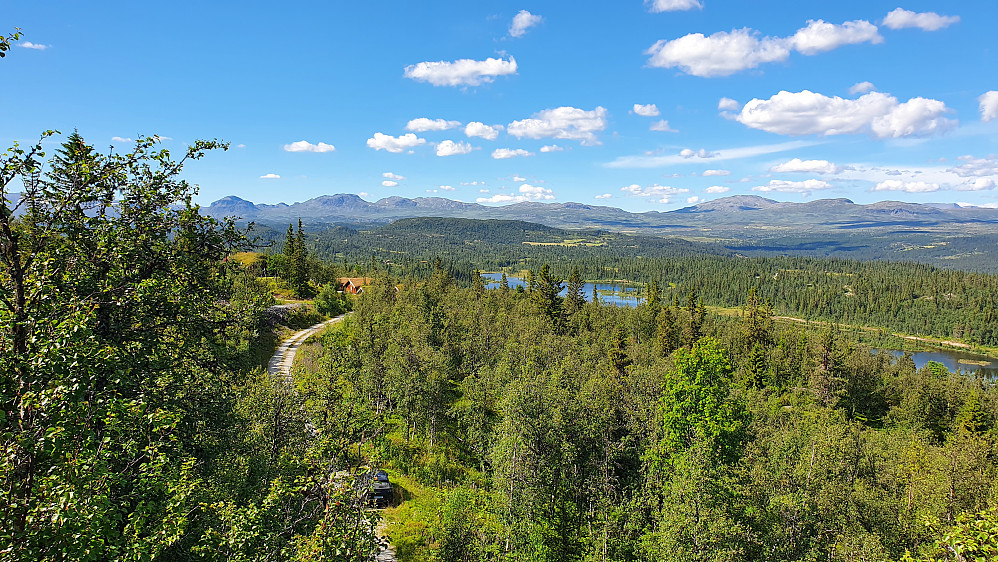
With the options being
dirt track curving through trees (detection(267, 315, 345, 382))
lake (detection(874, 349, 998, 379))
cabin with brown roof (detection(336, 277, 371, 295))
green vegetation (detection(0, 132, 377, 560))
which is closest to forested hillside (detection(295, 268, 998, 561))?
dirt track curving through trees (detection(267, 315, 345, 382))

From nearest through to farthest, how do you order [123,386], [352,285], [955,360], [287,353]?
[123,386] < [287,353] < [352,285] < [955,360]

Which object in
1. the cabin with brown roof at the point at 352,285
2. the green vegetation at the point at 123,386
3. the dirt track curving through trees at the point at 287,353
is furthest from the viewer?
the cabin with brown roof at the point at 352,285

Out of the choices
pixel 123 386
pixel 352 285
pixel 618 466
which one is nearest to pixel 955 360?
pixel 618 466

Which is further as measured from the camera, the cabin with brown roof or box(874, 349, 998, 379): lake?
box(874, 349, 998, 379): lake

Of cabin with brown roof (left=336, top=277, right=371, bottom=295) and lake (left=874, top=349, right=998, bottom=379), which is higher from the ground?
cabin with brown roof (left=336, top=277, right=371, bottom=295)

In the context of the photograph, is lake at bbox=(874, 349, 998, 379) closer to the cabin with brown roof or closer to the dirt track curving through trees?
the cabin with brown roof

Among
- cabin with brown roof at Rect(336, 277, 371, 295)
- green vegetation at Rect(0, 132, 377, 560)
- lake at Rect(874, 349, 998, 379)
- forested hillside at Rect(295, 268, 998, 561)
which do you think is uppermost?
green vegetation at Rect(0, 132, 377, 560)

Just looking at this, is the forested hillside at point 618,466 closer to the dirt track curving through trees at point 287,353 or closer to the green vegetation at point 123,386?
the dirt track curving through trees at point 287,353

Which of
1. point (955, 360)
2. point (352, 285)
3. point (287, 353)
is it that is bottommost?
point (955, 360)

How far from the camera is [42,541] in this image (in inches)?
240

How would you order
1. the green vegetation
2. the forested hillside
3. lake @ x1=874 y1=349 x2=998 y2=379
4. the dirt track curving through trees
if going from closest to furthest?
the green vegetation, the forested hillside, the dirt track curving through trees, lake @ x1=874 y1=349 x2=998 y2=379

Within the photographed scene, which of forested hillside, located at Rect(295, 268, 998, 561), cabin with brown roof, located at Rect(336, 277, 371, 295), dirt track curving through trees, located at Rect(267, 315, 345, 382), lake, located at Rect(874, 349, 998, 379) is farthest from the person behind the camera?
lake, located at Rect(874, 349, 998, 379)

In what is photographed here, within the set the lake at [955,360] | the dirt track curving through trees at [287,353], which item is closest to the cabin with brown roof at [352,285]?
the dirt track curving through trees at [287,353]

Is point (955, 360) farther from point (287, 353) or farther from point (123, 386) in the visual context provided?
point (123, 386)
